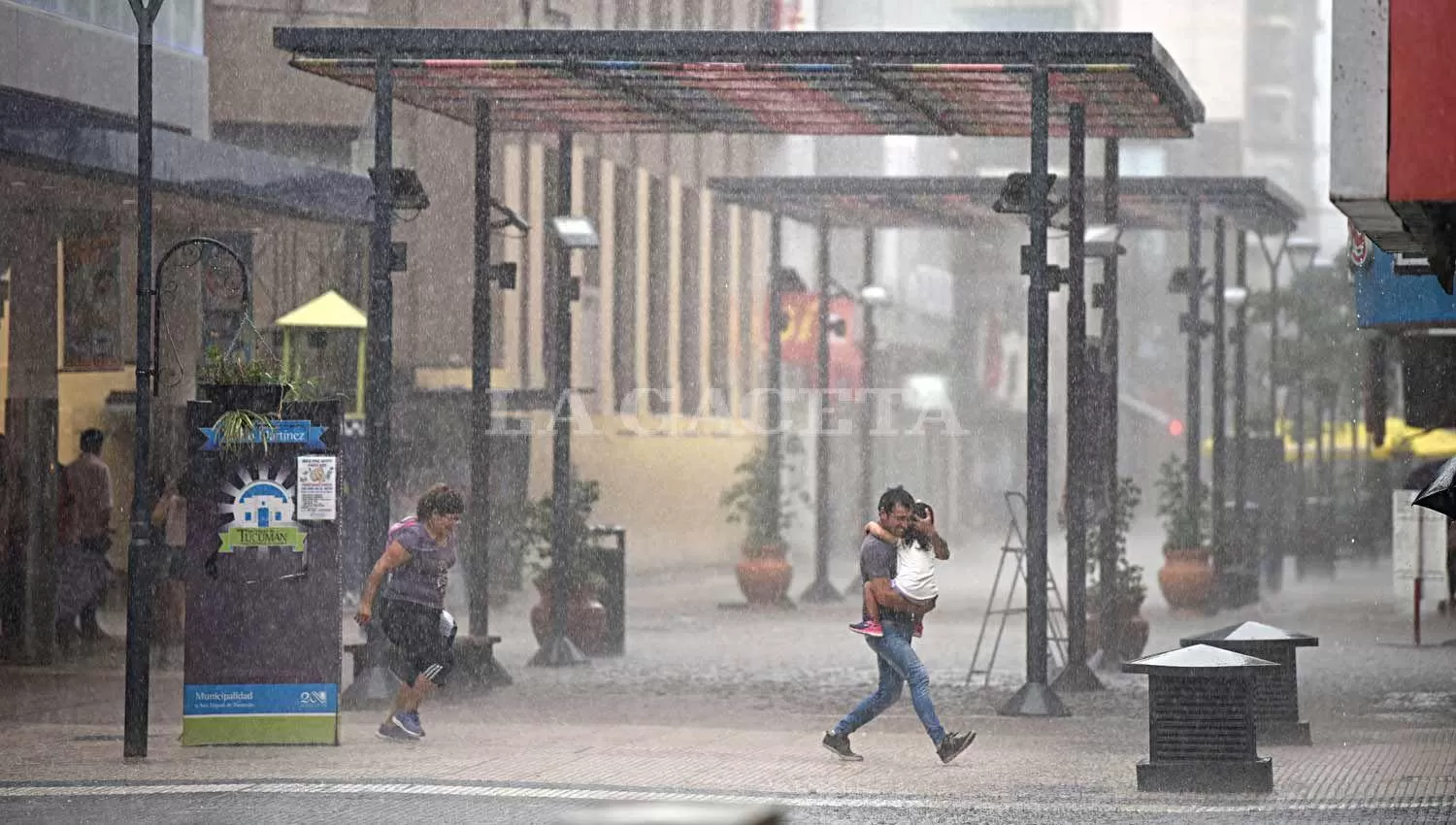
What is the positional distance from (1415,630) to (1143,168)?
86.6 m

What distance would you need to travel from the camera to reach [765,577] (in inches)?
1160

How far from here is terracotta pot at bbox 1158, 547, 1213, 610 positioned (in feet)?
89.0

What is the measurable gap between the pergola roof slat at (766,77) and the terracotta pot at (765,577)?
9866 millimetres

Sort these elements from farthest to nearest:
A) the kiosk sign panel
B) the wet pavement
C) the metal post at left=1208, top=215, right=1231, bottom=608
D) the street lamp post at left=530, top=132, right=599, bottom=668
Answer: the metal post at left=1208, top=215, right=1231, bottom=608, the street lamp post at left=530, top=132, right=599, bottom=668, the kiosk sign panel, the wet pavement

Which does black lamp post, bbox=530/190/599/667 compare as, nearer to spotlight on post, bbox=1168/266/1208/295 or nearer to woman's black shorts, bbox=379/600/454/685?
woman's black shorts, bbox=379/600/454/685

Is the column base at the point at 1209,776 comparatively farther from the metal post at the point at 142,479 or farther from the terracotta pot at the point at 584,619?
the terracotta pot at the point at 584,619

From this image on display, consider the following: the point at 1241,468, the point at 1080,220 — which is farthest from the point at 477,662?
the point at 1241,468

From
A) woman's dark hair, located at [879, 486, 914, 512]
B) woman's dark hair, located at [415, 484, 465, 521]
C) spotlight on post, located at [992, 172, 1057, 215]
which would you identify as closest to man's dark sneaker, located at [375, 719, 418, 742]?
woman's dark hair, located at [415, 484, 465, 521]

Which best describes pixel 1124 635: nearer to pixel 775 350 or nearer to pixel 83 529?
pixel 83 529

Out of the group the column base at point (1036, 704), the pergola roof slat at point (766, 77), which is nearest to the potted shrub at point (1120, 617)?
the column base at point (1036, 704)

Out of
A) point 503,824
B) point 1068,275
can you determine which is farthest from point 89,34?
point 503,824

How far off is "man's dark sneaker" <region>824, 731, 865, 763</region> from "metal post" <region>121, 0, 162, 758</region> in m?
3.92

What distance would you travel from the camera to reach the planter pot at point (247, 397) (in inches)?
572

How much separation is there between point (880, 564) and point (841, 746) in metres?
1.10
